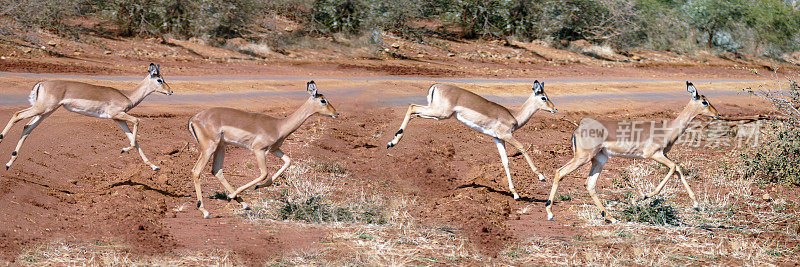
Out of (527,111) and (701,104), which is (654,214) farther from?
(527,111)

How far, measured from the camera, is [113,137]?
17109 mm

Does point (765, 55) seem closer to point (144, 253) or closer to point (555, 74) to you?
point (555, 74)

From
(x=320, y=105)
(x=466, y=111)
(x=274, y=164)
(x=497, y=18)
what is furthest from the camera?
(x=497, y=18)

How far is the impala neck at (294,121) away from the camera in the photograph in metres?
11.6

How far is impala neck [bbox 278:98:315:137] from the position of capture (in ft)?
38.1

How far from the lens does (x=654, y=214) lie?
11.8 metres

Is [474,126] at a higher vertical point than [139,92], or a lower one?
higher

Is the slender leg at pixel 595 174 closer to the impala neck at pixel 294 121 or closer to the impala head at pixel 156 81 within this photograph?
the impala neck at pixel 294 121

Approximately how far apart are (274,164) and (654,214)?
705 cm

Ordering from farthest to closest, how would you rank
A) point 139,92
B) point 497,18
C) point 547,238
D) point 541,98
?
point 497,18, point 139,92, point 541,98, point 547,238

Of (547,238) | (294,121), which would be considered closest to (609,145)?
(547,238)

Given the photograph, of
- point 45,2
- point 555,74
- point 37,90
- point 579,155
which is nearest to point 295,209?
point 579,155

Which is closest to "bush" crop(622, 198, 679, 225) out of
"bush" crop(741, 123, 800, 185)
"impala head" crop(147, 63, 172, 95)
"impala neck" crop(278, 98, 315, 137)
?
"bush" crop(741, 123, 800, 185)

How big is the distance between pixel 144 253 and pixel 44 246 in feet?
4.33
